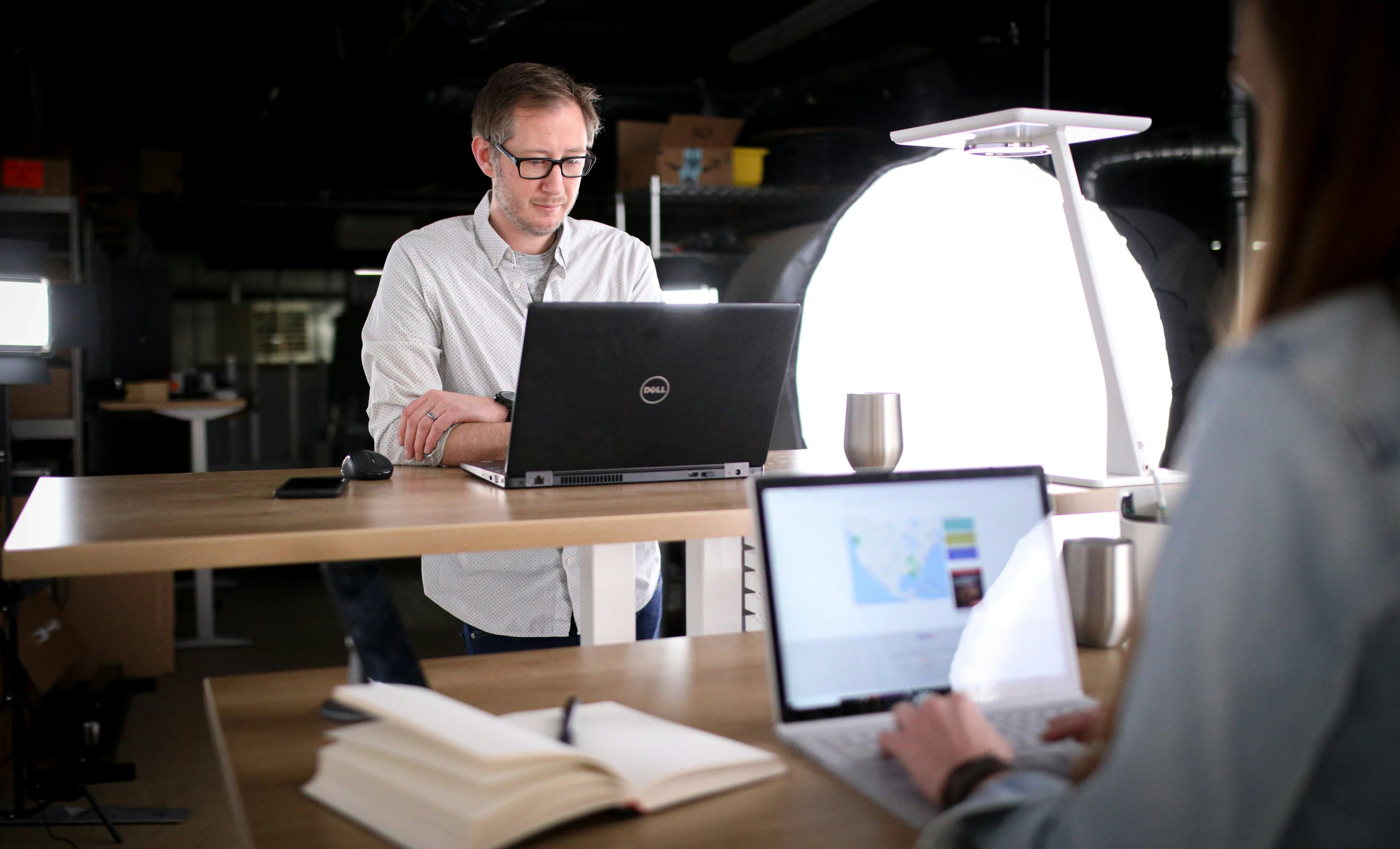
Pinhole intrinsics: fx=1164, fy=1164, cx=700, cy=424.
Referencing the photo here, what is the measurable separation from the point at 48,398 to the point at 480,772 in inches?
182

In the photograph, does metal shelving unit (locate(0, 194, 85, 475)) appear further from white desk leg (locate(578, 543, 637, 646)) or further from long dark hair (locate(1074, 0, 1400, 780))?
long dark hair (locate(1074, 0, 1400, 780))

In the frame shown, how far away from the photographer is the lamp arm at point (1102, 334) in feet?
5.47

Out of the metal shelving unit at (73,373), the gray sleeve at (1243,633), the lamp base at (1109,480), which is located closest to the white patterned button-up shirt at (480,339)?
the lamp base at (1109,480)

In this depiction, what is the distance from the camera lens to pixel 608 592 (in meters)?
1.53

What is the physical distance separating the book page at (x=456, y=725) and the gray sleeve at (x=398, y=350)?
1.02 metres

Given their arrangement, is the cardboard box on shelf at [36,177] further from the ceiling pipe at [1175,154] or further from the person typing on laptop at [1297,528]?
the person typing on laptop at [1297,528]

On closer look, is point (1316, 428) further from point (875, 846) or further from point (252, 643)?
point (252, 643)

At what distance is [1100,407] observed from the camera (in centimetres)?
280

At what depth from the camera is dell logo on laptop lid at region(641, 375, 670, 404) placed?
4.97 ft

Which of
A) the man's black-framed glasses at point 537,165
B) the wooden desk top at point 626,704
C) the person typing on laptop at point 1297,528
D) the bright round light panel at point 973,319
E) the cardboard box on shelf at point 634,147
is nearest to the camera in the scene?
the person typing on laptop at point 1297,528

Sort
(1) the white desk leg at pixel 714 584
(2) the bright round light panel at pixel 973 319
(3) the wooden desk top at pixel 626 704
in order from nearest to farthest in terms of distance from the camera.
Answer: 1. (3) the wooden desk top at pixel 626 704
2. (1) the white desk leg at pixel 714 584
3. (2) the bright round light panel at pixel 973 319

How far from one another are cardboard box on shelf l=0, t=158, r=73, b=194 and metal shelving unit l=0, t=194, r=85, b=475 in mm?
51

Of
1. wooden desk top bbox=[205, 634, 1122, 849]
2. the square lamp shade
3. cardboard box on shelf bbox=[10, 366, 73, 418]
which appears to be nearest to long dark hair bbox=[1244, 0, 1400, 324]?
wooden desk top bbox=[205, 634, 1122, 849]

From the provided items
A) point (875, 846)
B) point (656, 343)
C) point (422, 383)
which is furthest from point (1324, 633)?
point (422, 383)
